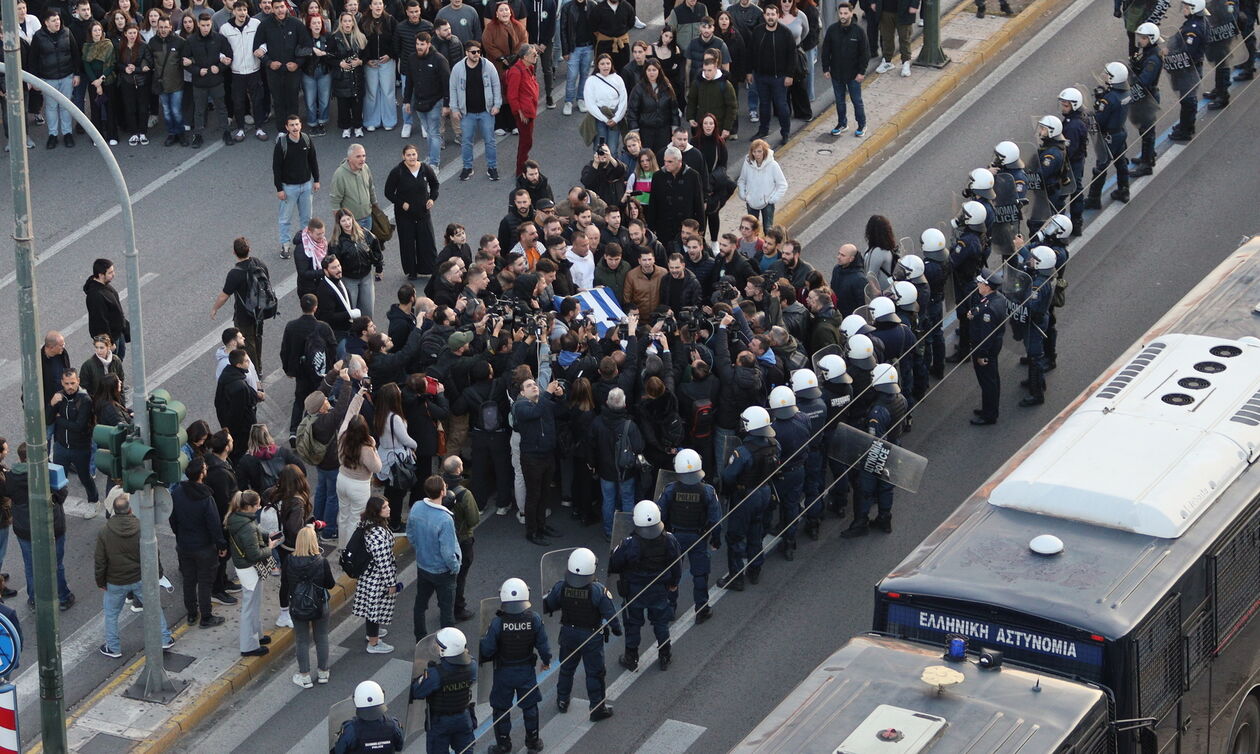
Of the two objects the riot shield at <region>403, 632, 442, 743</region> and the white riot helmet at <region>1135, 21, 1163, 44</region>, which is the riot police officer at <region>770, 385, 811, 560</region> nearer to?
the riot shield at <region>403, 632, 442, 743</region>

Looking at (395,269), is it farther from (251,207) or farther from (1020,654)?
(1020,654)

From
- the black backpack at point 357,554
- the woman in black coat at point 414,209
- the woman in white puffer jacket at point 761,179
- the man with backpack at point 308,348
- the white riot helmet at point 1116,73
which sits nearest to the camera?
the black backpack at point 357,554

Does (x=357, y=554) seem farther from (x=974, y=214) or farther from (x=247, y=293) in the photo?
(x=974, y=214)

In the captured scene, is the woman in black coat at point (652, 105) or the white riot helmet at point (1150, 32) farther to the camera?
the white riot helmet at point (1150, 32)

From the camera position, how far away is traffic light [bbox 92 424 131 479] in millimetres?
15352

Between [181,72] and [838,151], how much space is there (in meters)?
7.73

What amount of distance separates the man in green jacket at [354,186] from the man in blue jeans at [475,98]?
2.47m

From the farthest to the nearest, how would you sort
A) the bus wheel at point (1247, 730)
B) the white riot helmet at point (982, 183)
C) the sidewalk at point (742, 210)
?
the white riot helmet at point (982, 183) < the sidewalk at point (742, 210) < the bus wheel at point (1247, 730)

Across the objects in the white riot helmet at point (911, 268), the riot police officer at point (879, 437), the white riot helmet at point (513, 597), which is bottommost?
the riot police officer at point (879, 437)

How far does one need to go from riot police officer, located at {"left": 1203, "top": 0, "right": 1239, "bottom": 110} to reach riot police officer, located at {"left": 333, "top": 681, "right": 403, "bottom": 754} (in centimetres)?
1480

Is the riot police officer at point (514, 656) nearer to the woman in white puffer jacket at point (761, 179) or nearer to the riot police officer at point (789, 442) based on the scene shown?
the riot police officer at point (789, 442)

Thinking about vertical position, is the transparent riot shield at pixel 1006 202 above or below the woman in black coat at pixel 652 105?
below

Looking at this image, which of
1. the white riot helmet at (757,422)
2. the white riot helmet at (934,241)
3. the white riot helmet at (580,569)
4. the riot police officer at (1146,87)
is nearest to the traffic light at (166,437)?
the white riot helmet at (580,569)

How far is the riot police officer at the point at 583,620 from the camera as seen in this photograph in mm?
15492
